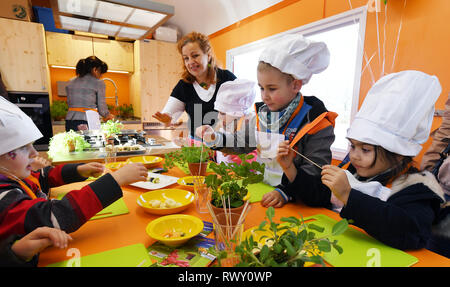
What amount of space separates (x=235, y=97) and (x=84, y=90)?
244 centimetres

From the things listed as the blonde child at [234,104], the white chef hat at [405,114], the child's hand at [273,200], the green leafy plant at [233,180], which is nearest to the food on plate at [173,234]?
the green leafy plant at [233,180]

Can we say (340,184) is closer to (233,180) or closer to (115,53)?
(233,180)

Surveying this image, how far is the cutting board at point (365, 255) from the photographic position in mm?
632

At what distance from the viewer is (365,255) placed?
0.66 metres

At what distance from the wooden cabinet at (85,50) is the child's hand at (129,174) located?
13.7 feet

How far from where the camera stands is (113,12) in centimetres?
201

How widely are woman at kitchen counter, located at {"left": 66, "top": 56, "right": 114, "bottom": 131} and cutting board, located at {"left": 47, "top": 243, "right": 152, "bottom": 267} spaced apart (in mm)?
3074

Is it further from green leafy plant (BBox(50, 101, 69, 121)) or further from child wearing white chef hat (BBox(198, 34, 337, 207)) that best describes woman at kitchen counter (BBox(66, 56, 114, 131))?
child wearing white chef hat (BBox(198, 34, 337, 207))

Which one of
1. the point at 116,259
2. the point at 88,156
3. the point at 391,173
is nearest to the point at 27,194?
the point at 116,259

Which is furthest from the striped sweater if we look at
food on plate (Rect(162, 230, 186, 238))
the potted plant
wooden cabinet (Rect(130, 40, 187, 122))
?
wooden cabinet (Rect(130, 40, 187, 122))

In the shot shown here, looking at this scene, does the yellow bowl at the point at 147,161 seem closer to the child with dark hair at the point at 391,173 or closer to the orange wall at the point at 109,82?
the child with dark hair at the point at 391,173

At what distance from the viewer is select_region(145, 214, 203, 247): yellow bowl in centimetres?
69

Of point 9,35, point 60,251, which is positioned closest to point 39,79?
point 9,35
